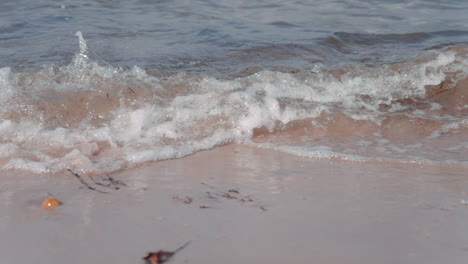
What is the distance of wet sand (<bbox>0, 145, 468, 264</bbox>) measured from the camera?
1909 millimetres

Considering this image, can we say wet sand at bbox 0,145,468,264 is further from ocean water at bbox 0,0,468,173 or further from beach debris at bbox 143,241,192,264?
ocean water at bbox 0,0,468,173

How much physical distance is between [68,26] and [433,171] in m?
4.52

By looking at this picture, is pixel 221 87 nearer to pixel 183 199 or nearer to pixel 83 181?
pixel 83 181

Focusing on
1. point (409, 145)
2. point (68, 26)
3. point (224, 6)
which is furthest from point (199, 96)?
point (224, 6)

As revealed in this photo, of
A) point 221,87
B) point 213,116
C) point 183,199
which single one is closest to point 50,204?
point 183,199

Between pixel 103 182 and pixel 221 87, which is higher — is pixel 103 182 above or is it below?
below

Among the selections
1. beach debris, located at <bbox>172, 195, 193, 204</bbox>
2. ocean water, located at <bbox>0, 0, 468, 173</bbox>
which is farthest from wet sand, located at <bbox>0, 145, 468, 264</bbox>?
ocean water, located at <bbox>0, 0, 468, 173</bbox>

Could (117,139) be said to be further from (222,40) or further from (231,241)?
(222,40)

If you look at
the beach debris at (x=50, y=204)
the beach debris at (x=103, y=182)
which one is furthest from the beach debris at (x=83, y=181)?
the beach debris at (x=50, y=204)

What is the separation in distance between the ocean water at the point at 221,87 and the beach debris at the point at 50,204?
1.60 ft

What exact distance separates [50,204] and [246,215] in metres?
0.72

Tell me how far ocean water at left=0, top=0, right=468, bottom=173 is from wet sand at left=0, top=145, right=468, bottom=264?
0.28 meters

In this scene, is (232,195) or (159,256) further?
(232,195)

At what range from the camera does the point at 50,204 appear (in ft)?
7.57
